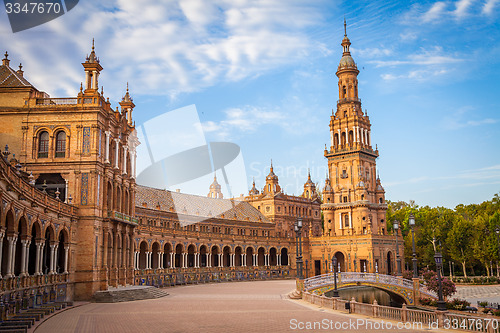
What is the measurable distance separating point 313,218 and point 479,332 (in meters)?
89.8

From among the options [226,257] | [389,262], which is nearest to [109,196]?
[226,257]

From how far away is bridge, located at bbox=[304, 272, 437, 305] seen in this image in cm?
4191

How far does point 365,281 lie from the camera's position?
45.8m

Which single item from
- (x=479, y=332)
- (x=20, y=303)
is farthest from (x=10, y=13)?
(x=479, y=332)

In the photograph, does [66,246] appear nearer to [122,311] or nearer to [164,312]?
[122,311]

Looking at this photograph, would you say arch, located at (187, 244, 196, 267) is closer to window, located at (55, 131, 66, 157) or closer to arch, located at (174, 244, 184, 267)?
arch, located at (174, 244, 184, 267)

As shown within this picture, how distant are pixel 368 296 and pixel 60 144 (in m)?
38.2

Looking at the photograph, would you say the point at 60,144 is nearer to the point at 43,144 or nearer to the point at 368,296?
the point at 43,144

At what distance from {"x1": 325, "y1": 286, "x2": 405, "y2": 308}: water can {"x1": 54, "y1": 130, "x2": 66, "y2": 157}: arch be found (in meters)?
30.7

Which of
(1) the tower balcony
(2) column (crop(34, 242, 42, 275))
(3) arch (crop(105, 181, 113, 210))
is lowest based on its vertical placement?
(2) column (crop(34, 242, 42, 275))

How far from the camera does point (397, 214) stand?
10175 centimetres

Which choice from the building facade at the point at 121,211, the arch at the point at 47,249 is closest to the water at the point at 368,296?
the building facade at the point at 121,211

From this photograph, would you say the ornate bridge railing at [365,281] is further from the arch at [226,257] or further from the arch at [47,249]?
the arch at [226,257]

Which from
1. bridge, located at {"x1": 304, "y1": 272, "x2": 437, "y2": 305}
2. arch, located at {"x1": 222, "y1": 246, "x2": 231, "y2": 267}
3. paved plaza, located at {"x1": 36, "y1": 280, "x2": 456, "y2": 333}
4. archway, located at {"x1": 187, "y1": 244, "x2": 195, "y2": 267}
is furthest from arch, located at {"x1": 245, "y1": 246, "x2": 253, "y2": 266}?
paved plaza, located at {"x1": 36, "y1": 280, "x2": 456, "y2": 333}
